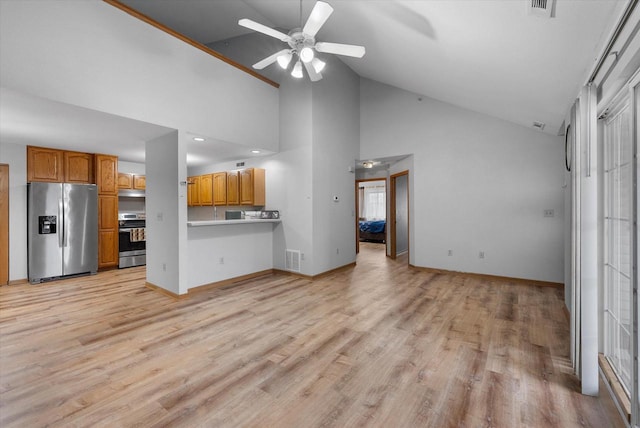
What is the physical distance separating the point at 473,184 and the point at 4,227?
26.1ft

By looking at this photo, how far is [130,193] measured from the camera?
6.37m

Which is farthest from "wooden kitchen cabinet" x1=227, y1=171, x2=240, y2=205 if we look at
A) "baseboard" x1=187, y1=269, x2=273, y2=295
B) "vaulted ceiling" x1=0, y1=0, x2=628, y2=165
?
"baseboard" x1=187, y1=269, x2=273, y2=295

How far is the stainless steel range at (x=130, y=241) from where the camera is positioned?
579 cm

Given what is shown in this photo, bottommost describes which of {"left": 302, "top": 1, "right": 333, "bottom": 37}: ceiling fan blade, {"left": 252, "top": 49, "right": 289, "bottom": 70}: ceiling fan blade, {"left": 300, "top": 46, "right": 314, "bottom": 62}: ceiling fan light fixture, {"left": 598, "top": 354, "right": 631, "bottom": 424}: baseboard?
{"left": 598, "top": 354, "right": 631, "bottom": 424}: baseboard

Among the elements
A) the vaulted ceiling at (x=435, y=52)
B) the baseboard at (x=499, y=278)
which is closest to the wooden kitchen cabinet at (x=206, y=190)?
the vaulted ceiling at (x=435, y=52)

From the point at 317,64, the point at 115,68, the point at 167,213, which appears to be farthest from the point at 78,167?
the point at 317,64

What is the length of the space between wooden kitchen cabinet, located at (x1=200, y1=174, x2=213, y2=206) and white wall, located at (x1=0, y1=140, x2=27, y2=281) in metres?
2.89

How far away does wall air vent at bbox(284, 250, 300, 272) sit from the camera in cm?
508

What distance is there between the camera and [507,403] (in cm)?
178

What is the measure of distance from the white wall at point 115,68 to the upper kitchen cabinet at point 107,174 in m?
2.99

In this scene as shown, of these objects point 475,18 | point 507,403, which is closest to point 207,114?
point 475,18

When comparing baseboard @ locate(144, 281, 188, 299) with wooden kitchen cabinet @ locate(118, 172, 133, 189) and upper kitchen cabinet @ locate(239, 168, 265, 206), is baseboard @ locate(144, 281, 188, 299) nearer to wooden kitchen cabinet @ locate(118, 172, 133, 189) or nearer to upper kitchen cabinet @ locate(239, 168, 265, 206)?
upper kitchen cabinet @ locate(239, 168, 265, 206)

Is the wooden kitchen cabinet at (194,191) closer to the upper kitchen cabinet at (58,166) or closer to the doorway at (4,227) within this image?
the upper kitchen cabinet at (58,166)

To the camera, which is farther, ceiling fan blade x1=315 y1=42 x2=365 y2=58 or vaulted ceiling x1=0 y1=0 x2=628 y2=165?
ceiling fan blade x1=315 y1=42 x2=365 y2=58
